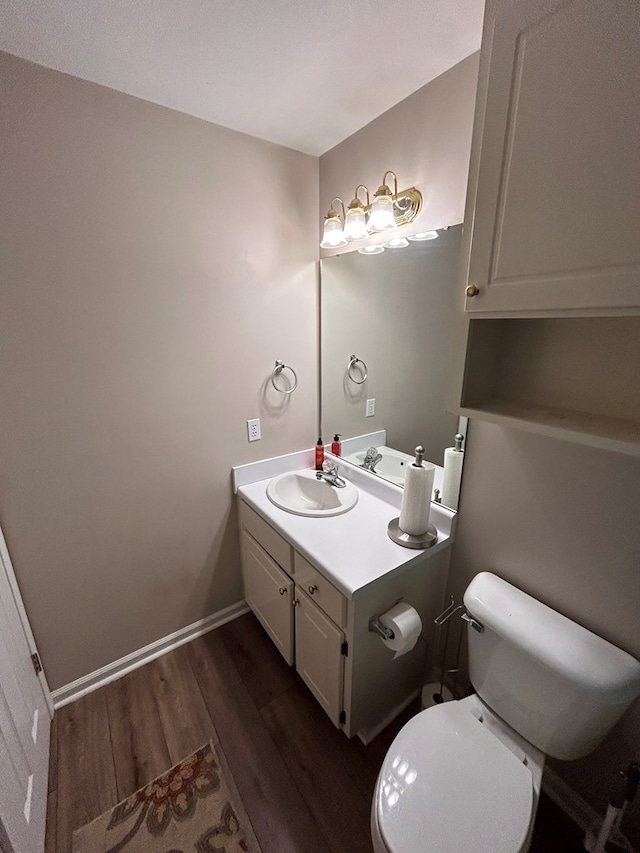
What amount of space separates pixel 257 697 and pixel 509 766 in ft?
3.36

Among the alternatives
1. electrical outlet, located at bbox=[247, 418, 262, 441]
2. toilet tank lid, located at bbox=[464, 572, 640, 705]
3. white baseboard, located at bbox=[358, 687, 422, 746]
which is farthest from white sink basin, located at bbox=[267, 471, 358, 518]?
white baseboard, located at bbox=[358, 687, 422, 746]

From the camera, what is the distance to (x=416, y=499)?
4.08 ft

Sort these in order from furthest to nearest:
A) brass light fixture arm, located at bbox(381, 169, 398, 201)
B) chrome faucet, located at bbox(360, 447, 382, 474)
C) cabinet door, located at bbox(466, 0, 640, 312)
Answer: chrome faucet, located at bbox(360, 447, 382, 474) < brass light fixture arm, located at bbox(381, 169, 398, 201) < cabinet door, located at bbox(466, 0, 640, 312)

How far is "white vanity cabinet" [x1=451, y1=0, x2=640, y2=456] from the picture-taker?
0.62m

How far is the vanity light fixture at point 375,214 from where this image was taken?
4.21ft

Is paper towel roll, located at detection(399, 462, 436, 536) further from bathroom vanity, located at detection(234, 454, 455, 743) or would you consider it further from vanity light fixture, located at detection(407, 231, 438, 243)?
vanity light fixture, located at detection(407, 231, 438, 243)

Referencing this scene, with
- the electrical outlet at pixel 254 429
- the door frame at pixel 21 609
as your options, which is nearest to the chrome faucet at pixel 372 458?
the electrical outlet at pixel 254 429

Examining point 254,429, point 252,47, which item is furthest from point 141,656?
point 252,47

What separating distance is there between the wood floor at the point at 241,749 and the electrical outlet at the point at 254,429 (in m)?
1.08

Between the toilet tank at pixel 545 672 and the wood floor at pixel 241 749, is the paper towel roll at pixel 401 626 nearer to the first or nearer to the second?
the toilet tank at pixel 545 672

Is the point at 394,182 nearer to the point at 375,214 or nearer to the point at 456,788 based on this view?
the point at 375,214

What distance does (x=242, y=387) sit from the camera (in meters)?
1.66

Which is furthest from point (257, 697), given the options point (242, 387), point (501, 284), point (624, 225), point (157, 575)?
point (624, 225)

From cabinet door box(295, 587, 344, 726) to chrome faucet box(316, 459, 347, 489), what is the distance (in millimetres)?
512
